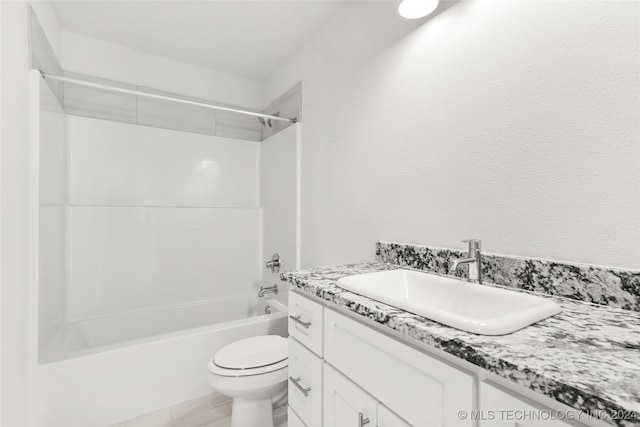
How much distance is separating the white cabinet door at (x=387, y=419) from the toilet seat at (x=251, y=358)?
32.6 inches

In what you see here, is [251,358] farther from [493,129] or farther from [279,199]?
[493,129]

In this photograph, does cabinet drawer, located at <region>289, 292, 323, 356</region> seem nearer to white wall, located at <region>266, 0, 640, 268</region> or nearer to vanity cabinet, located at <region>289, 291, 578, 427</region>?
vanity cabinet, located at <region>289, 291, 578, 427</region>

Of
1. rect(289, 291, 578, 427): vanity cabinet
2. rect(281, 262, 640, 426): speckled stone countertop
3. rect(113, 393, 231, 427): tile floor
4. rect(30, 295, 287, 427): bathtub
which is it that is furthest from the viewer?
rect(113, 393, 231, 427): tile floor

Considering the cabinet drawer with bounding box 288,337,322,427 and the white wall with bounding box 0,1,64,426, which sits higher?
the white wall with bounding box 0,1,64,426

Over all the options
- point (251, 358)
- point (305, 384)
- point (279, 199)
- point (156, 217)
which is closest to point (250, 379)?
point (251, 358)

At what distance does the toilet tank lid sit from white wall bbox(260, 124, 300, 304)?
0.67 m

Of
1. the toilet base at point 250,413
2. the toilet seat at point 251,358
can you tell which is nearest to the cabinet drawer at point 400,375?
the toilet seat at point 251,358

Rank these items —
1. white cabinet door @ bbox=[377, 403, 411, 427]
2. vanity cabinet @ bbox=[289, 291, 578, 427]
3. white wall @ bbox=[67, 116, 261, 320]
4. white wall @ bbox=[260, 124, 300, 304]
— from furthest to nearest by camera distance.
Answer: white wall @ bbox=[260, 124, 300, 304] < white wall @ bbox=[67, 116, 261, 320] < white cabinet door @ bbox=[377, 403, 411, 427] < vanity cabinet @ bbox=[289, 291, 578, 427]

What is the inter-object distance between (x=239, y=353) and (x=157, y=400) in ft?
2.02

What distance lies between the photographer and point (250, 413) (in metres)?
1.42

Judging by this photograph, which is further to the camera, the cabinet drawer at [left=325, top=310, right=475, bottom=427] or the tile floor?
the tile floor

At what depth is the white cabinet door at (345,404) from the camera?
2.46 ft

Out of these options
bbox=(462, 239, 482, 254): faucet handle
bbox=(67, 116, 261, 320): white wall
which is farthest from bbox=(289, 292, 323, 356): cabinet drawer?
bbox=(67, 116, 261, 320): white wall

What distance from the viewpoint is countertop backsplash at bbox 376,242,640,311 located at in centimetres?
A: 71
